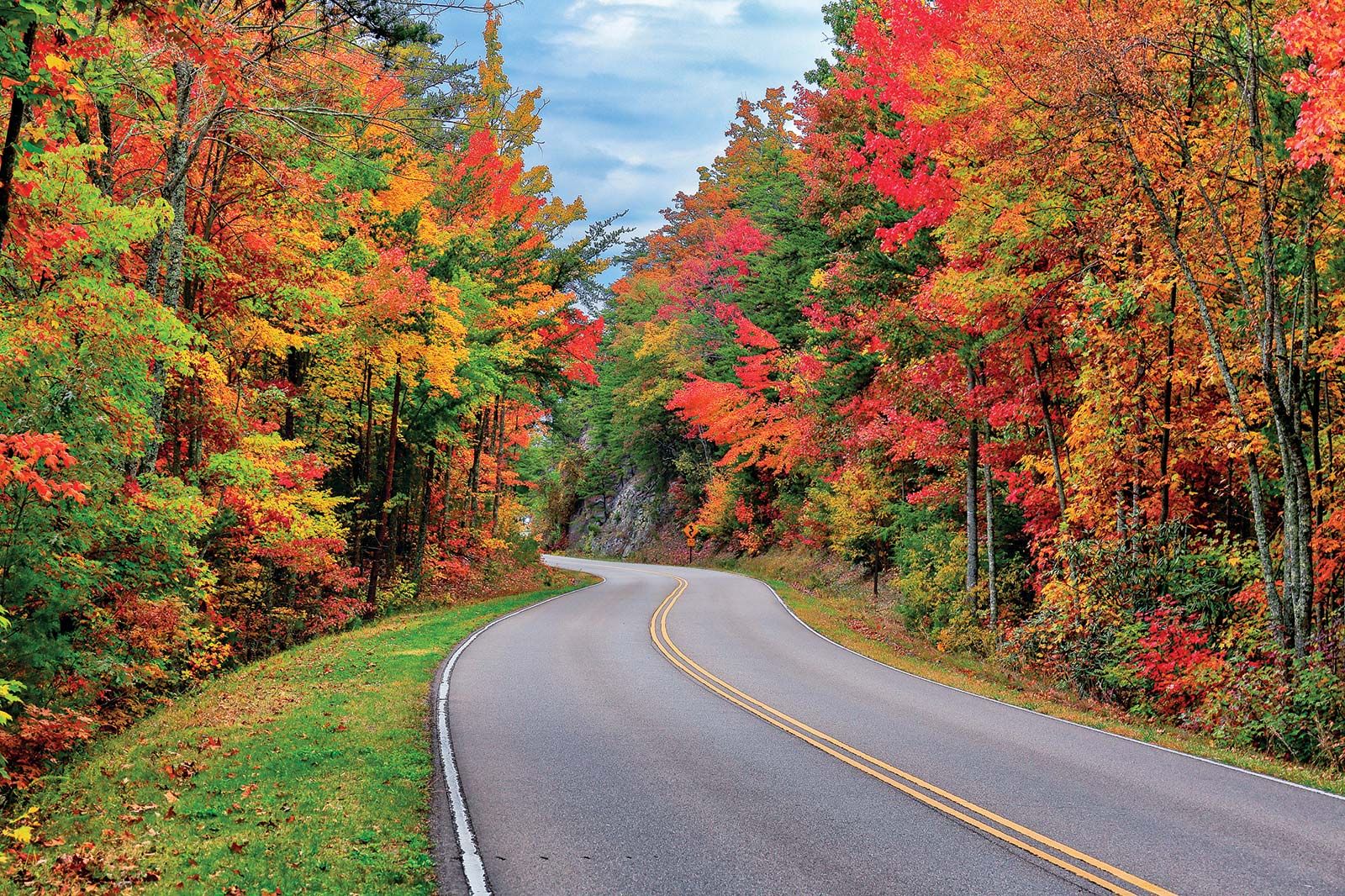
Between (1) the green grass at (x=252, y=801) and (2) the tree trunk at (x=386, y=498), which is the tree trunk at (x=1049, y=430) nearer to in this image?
(1) the green grass at (x=252, y=801)

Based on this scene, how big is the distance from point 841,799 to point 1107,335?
1013cm

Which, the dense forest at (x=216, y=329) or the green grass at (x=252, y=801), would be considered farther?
the dense forest at (x=216, y=329)

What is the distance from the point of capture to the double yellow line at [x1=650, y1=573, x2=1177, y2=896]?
6062 millimetres

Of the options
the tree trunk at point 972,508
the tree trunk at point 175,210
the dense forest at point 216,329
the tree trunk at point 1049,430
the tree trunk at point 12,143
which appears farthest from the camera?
the tree trunk at point 972,508

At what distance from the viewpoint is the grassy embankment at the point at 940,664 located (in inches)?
397

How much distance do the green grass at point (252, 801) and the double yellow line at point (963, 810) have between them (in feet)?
15.0

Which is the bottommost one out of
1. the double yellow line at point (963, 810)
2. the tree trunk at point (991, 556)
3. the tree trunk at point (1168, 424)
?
the double yellow line at point (963, 810)

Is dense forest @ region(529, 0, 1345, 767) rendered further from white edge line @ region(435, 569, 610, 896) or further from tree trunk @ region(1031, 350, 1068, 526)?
white edge line @ region(435, 569, 610, 896)

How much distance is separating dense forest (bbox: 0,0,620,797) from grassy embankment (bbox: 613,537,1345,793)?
11395 millimetres

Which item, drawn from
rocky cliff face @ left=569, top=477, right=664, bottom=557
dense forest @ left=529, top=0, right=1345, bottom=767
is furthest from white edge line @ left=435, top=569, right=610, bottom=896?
rocky cliff face @ left=569, top=477, right=664, bottom=557

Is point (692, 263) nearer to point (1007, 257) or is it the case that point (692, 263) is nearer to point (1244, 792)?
point (1007, 257)

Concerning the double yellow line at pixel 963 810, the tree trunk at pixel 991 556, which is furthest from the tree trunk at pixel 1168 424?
the double yellow line at pixel 963 810

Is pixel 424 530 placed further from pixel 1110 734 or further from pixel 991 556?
pixel 1110 734

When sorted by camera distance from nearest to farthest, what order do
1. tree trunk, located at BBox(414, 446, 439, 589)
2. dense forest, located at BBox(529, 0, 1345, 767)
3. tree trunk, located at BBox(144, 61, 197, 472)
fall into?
dense forest, located at BBox(529, 0, 1345, 767) → tree trunk, located at BBox(144, 61, 197, 472) → tree trunk, located at BBox(414, 446, 439, 589)
